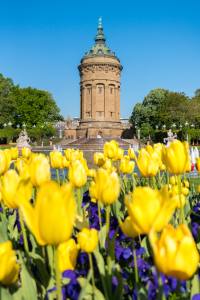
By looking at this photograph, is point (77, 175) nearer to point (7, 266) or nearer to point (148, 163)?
point (148, 163)

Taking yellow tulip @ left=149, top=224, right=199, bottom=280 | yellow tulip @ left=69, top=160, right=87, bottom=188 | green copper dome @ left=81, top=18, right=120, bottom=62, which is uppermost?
green copper dome @ left=81, top=18, right=120, bottom=62

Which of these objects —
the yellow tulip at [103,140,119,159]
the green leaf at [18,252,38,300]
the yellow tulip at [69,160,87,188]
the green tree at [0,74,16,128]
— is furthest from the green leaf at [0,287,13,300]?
the green tree at [0,74,16,128]

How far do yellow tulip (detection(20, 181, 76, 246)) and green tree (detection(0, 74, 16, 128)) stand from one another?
35762 mm

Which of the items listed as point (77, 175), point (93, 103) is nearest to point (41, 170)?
point (77, 175)

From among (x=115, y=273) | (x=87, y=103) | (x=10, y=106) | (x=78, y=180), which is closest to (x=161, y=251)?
(x=115, y=273)

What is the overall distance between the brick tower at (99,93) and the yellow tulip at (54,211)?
4766 centimetres

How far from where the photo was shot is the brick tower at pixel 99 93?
162 ft

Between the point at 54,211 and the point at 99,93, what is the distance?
51.3 metres

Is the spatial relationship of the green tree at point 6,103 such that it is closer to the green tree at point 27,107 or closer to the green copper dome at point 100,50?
the green tree at point 27,107

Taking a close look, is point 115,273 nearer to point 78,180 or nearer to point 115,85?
point 78,180

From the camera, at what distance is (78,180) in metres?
1.56

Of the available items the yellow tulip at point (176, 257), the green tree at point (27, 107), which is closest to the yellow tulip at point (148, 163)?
the yellow tulip at point (176, 257)

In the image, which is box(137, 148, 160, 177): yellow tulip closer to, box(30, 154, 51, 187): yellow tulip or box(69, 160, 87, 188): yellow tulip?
box(69, 160, 87, 188): yellow tulip

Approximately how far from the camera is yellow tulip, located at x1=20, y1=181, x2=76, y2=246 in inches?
29.9
